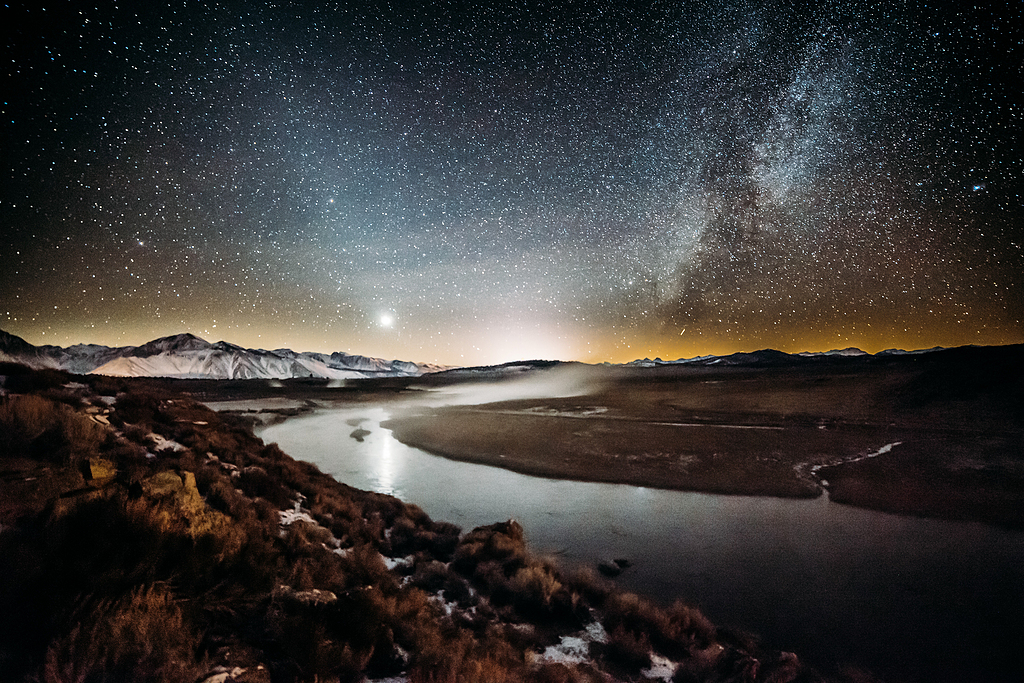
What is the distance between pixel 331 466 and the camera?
17.3 metres

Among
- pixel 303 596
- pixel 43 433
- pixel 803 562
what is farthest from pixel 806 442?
pixel 43 433

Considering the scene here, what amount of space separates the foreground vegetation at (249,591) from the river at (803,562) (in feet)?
3.58

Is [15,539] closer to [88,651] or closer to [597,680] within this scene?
[88,651]

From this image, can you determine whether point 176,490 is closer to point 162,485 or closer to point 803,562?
point 162,485

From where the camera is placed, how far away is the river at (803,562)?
582 cm

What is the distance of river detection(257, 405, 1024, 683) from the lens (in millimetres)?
5824

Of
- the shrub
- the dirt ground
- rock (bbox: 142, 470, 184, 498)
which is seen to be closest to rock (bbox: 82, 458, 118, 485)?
rock (bbox: 142, 470, 184, 498)

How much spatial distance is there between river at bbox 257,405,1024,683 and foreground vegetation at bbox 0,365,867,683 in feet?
3.58

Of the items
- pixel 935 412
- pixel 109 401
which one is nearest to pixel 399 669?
pixel 109 401

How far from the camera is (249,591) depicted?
13.6 ft

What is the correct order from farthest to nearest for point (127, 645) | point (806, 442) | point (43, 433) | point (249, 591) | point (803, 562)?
point (806, 442) < point (803, 562) < point (43, 433) < point (249, 591) < point (127, 645)

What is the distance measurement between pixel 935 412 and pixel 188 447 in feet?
145

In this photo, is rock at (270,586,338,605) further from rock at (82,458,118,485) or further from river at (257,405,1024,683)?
river at (257,405,1024,683)

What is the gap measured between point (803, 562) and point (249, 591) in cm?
998
